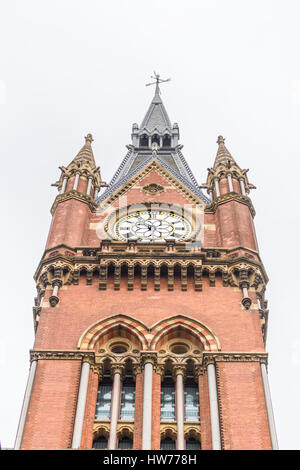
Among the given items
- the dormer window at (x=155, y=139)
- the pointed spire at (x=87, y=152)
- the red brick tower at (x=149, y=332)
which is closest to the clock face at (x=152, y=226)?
the red brick tower at (x=149, y=332)

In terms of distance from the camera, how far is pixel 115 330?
88.8 feet

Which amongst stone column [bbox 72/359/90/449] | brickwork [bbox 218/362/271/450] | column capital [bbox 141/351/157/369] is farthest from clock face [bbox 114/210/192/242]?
brickwork [bbox 218/362/271/450]

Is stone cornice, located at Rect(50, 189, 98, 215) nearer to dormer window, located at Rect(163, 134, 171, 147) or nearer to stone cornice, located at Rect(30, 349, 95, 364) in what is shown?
stone cornice, located at Rect(30, 349, 95, 364)

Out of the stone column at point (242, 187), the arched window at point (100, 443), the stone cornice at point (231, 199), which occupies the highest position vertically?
the stone column at point (242, 187)

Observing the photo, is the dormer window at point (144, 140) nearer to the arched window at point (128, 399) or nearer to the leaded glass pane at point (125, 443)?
the arched window at point (128, 399)

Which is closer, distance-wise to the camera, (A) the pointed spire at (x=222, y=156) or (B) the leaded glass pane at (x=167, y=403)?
(B) the leaded glass pane at (x=167, y=403)

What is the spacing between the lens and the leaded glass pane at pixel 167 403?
24547 mm

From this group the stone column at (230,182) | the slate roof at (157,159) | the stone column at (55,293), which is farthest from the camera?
the slate roof at (157,159)

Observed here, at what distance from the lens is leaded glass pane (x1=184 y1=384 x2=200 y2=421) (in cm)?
2452

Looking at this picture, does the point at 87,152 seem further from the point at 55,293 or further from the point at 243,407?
the point at 243,407

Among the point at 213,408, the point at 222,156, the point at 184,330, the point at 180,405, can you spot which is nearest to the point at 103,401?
the point at 180,405

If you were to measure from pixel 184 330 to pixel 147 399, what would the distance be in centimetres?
349

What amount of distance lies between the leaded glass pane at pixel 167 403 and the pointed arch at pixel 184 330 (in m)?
1.33
